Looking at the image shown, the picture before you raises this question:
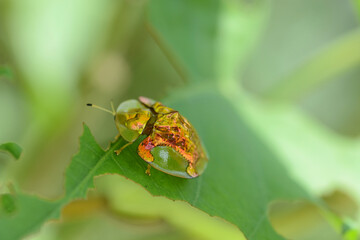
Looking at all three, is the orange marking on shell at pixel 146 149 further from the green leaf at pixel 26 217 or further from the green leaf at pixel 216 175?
the green leaf at pixel 26 217

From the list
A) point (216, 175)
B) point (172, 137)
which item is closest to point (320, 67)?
point (216, 175)

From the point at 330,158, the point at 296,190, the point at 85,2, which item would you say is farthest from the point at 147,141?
the point at 85,2

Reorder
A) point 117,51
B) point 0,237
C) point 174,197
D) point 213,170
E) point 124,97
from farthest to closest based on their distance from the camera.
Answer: point 124,97
point 117,51
point 213,170
point 174,197
point 0,237

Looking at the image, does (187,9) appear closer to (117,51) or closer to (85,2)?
(117,51)

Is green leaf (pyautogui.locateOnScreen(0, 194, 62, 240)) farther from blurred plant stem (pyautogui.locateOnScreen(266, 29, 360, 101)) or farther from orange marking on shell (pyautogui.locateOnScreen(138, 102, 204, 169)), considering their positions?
blurred plant stem (pyautogui.locateOnScreen(266, 29, 360, 101))

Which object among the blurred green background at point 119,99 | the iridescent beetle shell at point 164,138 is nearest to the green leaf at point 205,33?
the blurred green background at point 119,99

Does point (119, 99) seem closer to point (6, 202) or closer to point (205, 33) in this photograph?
point (205, 33)

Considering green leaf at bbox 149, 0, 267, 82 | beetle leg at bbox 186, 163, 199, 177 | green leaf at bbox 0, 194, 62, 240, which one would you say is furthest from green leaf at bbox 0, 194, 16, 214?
green leaf at bbox 149, 0, 267, 82
